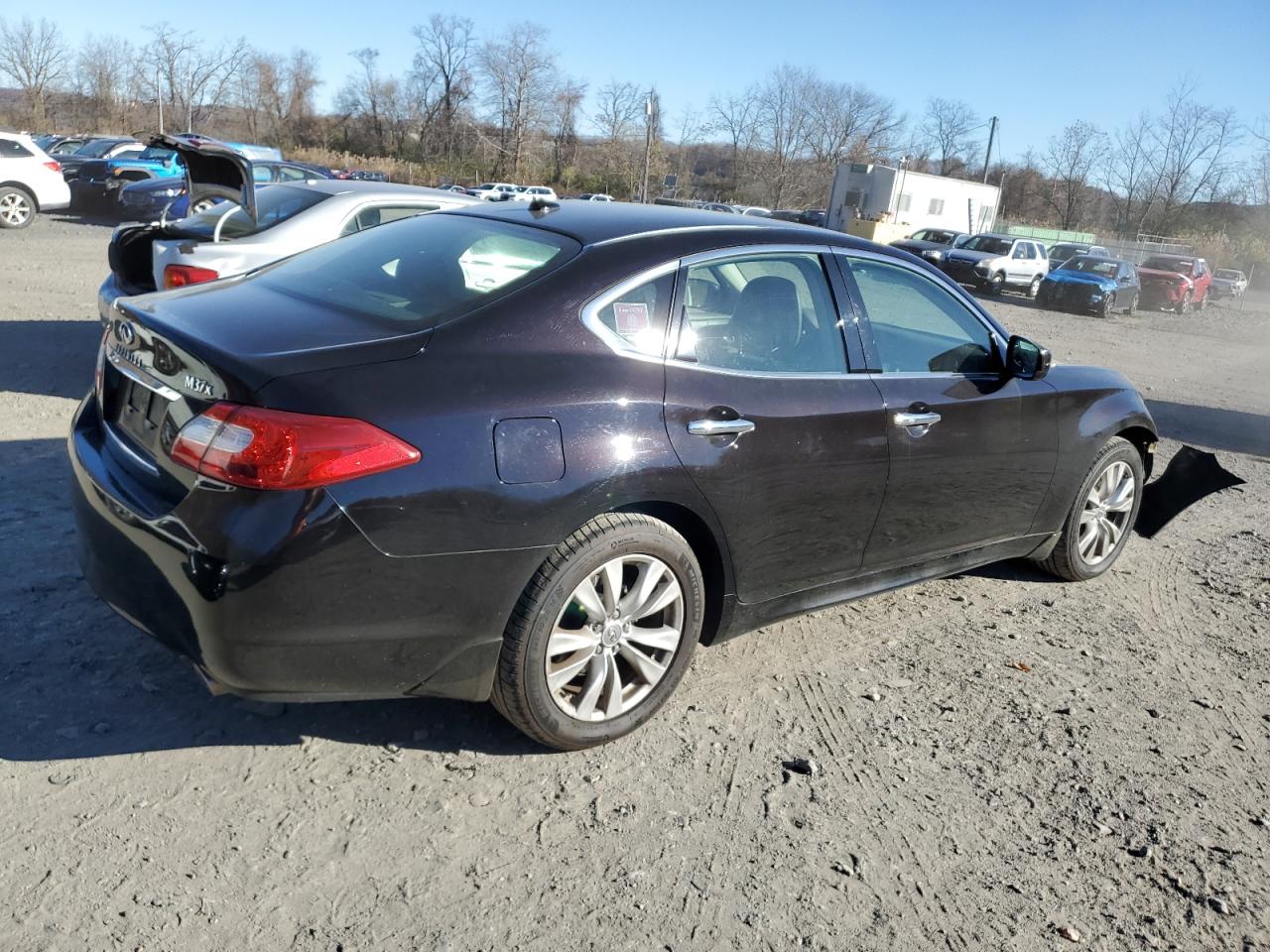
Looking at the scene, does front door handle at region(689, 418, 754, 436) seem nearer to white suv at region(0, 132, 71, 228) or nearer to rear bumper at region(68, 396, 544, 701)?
rear bumper at region(68, 396, 544, 701)

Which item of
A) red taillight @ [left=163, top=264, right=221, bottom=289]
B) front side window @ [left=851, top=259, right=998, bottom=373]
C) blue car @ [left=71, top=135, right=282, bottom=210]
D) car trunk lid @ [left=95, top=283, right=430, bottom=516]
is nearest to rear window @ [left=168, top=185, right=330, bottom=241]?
red taillight @ [left=163, top=264, right=221, bottom=289]

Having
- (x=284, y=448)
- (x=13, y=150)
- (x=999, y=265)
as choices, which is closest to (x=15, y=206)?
(x=13, y=150)

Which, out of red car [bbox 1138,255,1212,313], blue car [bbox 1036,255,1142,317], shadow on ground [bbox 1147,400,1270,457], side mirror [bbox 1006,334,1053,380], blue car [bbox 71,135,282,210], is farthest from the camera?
red car [bbox 1138,255,1212,313]

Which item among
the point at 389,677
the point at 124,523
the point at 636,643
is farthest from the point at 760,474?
the point at 124,523

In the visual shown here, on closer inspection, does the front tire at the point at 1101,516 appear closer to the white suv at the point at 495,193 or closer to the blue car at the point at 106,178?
the white suv at the point at 495,193

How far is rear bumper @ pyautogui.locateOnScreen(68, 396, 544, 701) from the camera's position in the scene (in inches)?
101

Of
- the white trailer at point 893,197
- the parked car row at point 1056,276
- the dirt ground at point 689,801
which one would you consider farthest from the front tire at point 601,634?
the white trailer at point 893,197

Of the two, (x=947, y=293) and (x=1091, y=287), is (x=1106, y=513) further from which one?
(x=1091, y=287)

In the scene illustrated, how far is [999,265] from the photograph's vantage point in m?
25.9

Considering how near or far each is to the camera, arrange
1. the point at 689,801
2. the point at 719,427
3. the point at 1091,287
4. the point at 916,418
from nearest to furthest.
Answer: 1. the point at 689,801
2. the point at 719,427
3. the point at 916,418
4. the point at 1091,287

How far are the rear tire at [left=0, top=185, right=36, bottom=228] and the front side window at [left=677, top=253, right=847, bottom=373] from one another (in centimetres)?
1878

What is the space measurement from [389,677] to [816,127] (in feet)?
245

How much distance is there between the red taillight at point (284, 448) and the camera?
2.56 meters

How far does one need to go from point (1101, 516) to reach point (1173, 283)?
28.0 metres
